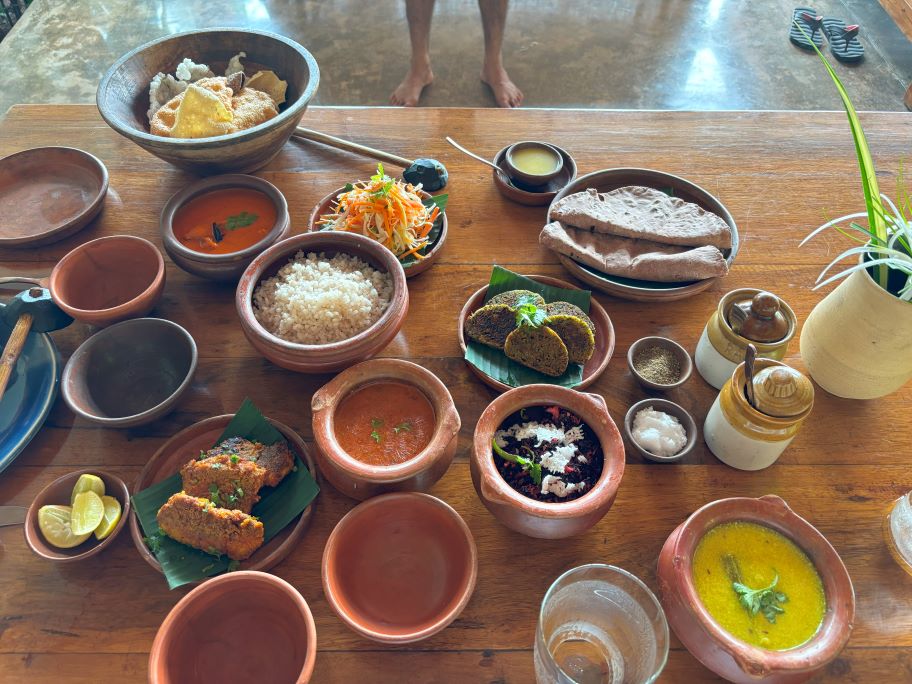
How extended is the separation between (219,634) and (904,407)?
175cm

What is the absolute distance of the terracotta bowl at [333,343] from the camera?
138cm

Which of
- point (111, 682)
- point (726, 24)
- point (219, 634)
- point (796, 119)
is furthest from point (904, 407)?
point (726, 24)

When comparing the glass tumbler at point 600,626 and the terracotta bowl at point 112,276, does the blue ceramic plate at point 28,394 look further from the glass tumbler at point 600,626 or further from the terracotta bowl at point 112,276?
the glass tumbler at point 600,626

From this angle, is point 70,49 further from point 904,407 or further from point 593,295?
point 904,407

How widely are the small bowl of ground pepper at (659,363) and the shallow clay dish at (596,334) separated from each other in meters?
0.07

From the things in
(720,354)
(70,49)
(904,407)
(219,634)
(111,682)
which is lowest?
(70,49)

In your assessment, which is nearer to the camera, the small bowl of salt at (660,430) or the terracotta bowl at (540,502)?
the terracotta bowl at (540,502)

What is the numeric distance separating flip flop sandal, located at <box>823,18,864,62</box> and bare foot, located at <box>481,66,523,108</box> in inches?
104

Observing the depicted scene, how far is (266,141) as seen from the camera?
1.90 meters

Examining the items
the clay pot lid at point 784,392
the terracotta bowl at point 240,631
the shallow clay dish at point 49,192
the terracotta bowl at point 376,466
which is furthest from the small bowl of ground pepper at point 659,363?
the shallow clay dish at point 49,192

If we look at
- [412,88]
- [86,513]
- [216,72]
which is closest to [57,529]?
[86,513]

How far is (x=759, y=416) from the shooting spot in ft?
4.17

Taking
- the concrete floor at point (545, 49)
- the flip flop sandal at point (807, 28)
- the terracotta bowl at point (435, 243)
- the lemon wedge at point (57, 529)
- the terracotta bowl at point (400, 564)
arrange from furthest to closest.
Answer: the flip flop sandal at point (807, 28), the concrete floor at point (545, 49), the terracotta bowl at point (435, 243), the lemon wedge at point (57, 529), the terracotta bowl at point (400, 564)

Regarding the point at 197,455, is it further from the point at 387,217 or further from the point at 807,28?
the point at 807,28
